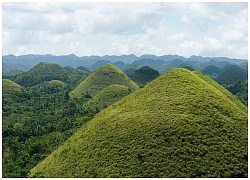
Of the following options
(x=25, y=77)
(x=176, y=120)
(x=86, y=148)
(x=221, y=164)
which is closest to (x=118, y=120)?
(x=86, y=148)

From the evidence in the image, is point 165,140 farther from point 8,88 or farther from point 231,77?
point 231,77

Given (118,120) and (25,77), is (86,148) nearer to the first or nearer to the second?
(118,120)

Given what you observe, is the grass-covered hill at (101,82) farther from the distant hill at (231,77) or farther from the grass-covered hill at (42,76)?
the distant hill at (231,77)

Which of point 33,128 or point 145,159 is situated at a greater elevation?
point 145,159

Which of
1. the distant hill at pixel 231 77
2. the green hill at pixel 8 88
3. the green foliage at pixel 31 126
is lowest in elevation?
the green foliage at pixel 31 126

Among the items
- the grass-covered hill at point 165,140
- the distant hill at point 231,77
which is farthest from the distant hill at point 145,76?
the grass-covered hill at point 165,140

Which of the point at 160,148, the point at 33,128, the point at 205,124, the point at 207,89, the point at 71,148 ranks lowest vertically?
the point at 33,128
